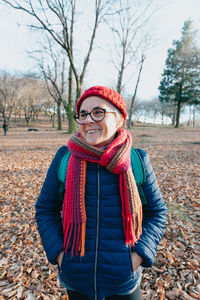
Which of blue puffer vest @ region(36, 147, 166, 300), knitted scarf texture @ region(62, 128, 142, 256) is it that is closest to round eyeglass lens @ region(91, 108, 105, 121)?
knitted scarf texture @ region(62, 128, 142, 256)

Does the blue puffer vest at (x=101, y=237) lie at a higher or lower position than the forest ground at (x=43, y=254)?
higher

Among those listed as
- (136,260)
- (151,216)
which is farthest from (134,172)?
(136,260)

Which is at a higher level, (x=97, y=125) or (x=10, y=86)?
(x=10, y=86)

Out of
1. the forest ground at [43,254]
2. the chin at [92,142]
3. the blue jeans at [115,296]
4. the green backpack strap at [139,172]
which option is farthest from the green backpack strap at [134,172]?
the forest ground at [43,254]

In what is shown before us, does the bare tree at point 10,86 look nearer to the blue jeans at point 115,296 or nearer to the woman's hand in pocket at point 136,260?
the blue jeans at point 115,296

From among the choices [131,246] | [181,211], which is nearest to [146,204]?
[131,246]

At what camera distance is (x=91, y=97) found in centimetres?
152

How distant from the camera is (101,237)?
139cm

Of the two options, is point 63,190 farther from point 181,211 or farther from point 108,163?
point 181,211

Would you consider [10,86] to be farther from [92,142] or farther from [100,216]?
[100,216]

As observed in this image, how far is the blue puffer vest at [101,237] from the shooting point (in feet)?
4.46

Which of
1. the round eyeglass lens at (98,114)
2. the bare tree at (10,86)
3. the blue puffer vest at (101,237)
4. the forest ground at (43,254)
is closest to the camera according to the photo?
the blue puffer vest at (101,237)

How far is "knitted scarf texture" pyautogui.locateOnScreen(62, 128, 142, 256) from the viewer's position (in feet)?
4.57

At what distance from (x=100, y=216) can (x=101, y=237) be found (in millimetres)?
173
